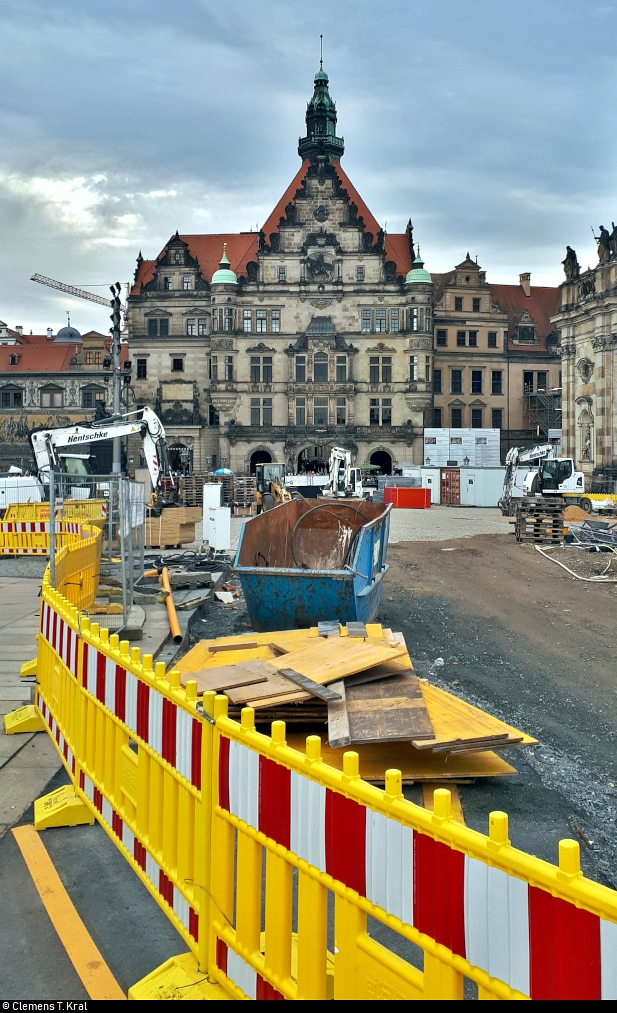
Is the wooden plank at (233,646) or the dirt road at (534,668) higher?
the wooden plank at (233,646)

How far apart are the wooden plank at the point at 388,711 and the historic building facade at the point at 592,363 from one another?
41539 millimetres

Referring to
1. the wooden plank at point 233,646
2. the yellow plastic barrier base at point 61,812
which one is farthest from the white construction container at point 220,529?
the yellow plastic barrier base at point 61,812

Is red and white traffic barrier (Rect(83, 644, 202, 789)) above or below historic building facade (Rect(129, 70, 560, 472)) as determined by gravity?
below

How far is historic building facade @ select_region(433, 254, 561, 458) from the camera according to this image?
6931cm

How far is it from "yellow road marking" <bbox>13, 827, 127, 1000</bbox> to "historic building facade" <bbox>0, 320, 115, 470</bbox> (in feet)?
223

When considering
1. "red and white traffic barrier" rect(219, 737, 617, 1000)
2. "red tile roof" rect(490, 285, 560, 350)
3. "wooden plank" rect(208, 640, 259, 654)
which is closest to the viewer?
"red and white traffic barrier" rect(219, 737, 617, 1000)

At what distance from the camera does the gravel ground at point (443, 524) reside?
29141mm

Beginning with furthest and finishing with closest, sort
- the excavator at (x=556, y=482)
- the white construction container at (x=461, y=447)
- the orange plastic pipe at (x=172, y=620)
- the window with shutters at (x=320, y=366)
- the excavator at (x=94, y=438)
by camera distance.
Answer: the window with shutters at (x=320, y=366) → the white construction container at (x=461, y=447) → the excavator at (x=556, y=482) → the excavator at (x=94, y=438) → the orange plastic pipe at (x=172, y=620)

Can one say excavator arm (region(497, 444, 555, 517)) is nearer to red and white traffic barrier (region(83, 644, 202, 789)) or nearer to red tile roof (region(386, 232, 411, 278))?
red tile roof (region(386, 232, 411, 278))

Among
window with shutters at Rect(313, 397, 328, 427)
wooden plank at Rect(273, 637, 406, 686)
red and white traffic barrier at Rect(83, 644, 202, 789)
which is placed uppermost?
window with shutters at Rect(313, 397, 328, 427)

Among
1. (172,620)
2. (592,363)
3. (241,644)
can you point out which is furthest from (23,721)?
(592,363)

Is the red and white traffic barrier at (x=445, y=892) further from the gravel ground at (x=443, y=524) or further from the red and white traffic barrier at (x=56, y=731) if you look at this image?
the gravel ground at (x=443, y=524)

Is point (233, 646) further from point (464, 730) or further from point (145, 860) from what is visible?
point (145, 860)

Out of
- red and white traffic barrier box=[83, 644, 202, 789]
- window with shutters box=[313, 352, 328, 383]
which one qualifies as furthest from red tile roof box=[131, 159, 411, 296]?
red and white traffic barrier box=[83, 644, 202, 789]
